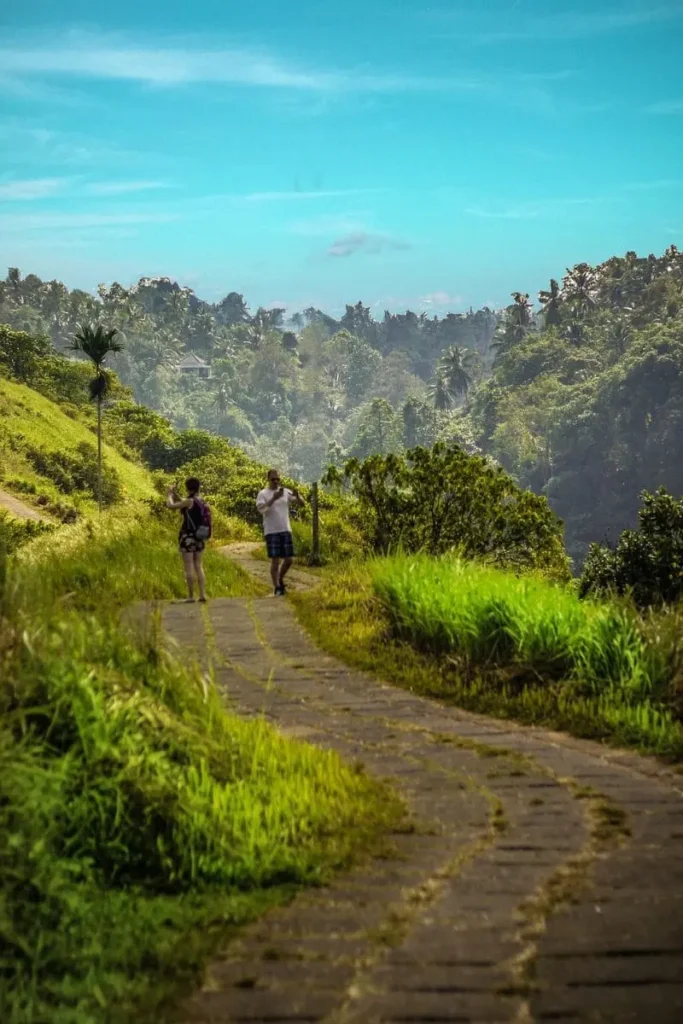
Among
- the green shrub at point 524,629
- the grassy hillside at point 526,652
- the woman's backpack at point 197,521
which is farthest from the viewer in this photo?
the woman's backpack at point 197,521

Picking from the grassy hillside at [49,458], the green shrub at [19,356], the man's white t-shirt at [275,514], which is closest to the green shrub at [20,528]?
the grassy hillside at [49,458]

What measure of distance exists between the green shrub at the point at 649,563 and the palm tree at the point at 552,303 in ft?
361

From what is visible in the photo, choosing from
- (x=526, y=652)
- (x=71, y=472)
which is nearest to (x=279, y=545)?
(x=526, y=652)

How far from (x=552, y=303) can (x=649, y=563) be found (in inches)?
4360

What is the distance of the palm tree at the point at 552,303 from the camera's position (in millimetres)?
120375

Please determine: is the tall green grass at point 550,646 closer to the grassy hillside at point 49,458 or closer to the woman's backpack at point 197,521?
the woman's backpack at point 197,521

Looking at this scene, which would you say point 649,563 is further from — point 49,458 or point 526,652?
point 49,458

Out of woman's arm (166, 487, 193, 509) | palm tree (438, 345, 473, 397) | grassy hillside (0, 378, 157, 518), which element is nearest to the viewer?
woman's arm (166, 487, 193, 509)

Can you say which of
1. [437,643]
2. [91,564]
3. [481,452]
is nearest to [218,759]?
[437,643]

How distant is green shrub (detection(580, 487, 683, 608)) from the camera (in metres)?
12.7

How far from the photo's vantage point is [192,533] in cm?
1359

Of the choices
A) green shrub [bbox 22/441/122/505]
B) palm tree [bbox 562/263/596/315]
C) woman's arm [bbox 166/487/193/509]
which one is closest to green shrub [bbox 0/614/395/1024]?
woman's arm [bbox 166/487/193/509]

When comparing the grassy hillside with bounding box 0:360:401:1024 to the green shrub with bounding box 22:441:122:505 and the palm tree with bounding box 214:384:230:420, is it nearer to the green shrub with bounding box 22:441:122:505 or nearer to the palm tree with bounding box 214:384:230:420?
the green shrub with bounding box 22:441:122:505

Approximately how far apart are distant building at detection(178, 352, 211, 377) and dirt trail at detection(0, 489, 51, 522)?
367ft
